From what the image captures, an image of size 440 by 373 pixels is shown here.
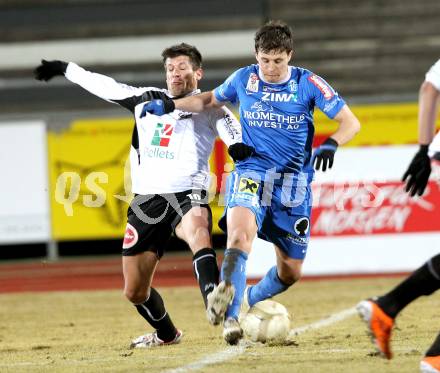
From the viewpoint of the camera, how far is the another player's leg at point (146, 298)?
6.89 meters

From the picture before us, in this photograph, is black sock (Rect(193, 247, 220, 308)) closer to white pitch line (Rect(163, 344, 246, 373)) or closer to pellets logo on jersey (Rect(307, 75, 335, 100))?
white pitch line (Rect(163, 344, 246, 373))

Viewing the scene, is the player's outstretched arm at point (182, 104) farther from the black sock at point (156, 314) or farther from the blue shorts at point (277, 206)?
the black sock at point (156, 314)

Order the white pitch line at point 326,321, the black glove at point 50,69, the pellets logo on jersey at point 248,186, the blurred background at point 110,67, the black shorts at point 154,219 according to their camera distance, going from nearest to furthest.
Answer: the pellets logo on jersey at point 248,186, the black shorts at point 154,219, the black glove at point 50,69, the white pitch line at point 326,321, the blurred background at point 110,67

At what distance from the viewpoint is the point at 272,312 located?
679 cm

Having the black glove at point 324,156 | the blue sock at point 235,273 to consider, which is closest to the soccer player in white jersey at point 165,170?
the blue sock at point 235,273

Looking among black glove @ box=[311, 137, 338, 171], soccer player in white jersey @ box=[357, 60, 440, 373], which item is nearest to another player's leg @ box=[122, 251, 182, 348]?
black glove @ box=[311, 137, 338, 171]

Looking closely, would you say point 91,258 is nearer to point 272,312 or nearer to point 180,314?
point 180,314

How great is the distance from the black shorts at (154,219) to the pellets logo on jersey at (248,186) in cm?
32

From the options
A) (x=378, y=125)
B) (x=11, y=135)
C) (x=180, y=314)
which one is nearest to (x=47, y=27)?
(x=11, y=135)

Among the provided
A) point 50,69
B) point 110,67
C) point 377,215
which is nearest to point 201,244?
point 50,69

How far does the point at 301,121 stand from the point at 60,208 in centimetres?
829

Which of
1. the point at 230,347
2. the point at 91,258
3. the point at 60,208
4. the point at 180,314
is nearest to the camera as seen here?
the point at 230,347

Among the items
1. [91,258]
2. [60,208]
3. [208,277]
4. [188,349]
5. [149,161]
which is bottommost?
[91,258]

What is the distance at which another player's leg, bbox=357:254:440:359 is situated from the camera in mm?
4871
